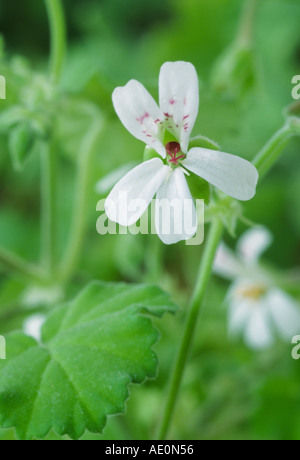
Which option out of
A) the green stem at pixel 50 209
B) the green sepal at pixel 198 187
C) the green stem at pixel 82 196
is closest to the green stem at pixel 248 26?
the green stem at pixel 82 196

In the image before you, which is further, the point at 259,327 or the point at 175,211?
the point at 259,327

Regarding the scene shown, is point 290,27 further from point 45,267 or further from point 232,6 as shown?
point 45,267

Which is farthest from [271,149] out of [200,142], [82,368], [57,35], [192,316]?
[57,35]

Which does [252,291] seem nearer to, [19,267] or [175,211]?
[19,267]

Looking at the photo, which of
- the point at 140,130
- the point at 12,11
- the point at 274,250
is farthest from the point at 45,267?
the point at 12,11

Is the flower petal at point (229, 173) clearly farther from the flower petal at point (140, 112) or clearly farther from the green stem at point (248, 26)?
the green stem at point (248, 26)

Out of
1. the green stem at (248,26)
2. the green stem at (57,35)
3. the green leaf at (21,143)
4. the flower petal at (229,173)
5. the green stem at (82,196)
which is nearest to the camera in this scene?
the flower petal at (229,173)
